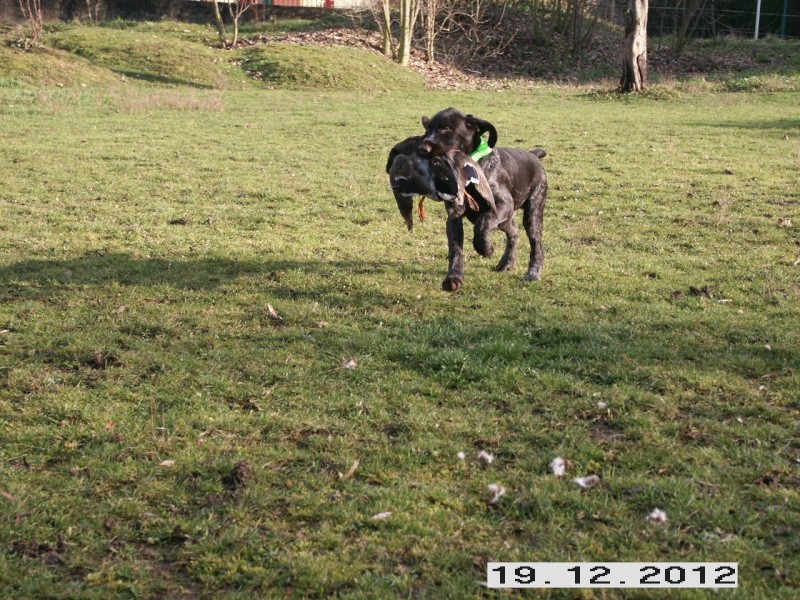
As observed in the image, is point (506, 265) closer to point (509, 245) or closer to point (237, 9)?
point (509, 245)

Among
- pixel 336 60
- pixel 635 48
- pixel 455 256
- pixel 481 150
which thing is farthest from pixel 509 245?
pixel 336 60

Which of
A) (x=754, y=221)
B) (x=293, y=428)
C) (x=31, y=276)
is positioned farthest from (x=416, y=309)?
(x=754, y=221)

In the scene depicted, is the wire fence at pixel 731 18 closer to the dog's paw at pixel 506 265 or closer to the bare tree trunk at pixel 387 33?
the bare tree trunk at pixel 387 33

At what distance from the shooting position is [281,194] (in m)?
14.8

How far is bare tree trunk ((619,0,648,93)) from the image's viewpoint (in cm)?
3072

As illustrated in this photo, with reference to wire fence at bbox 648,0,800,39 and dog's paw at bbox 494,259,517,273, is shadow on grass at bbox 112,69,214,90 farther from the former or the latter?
wire fence at bbox 648,0,800,39

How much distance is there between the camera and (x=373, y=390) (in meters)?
7.05

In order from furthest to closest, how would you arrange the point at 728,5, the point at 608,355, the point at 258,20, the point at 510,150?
1. the point at 728,5
2. the point at 258,20
3. the point at 510,150
4. the point at 608,355

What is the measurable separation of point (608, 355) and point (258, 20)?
1628 inches

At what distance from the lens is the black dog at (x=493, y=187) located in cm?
839

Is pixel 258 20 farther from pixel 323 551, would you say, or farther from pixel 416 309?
pixel 323 551

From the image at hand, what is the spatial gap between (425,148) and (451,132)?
0.40m

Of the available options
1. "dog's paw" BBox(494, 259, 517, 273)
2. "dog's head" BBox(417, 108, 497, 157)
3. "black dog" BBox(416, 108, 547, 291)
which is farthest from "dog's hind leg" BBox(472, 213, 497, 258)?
"dog's paw" BBox(494, 259, 517, 273)

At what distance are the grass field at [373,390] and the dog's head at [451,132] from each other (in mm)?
1537
